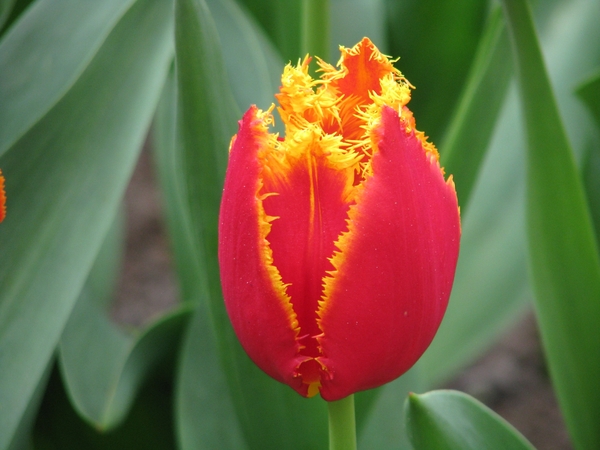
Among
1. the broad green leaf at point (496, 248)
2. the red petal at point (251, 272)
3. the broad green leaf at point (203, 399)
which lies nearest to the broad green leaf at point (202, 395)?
the broad green leaf at point (203, 399)

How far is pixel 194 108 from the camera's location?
0.44 meters

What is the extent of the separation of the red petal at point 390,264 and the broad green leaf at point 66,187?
0.68ft

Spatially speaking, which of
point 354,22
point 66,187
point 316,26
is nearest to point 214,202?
point 66,187

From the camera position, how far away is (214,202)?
18.2 inches

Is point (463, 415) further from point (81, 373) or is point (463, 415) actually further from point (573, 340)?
point (81, 373)

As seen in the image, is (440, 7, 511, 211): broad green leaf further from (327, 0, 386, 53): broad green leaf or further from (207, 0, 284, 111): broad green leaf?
(327, 0, 386, 53): broad green leaf

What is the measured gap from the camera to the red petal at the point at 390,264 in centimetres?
31

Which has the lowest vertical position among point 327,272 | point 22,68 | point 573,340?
point 573,340

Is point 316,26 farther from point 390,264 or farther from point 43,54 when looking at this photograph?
point 390,264

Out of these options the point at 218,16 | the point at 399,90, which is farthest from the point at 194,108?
the point at 218,16

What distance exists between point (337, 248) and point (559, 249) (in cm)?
26

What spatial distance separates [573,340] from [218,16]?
408 millimetres

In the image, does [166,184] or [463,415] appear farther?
[166,184]

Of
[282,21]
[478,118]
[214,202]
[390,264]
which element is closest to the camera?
[390,264]
